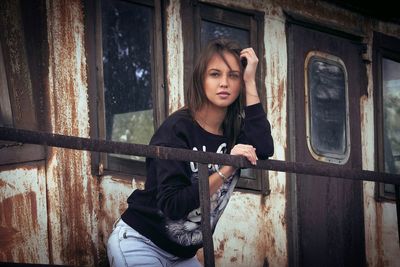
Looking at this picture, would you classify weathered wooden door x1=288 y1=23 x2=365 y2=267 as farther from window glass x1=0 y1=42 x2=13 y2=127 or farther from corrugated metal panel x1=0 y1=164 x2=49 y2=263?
window glass x1=0 y1=42 x2=13 y2=127

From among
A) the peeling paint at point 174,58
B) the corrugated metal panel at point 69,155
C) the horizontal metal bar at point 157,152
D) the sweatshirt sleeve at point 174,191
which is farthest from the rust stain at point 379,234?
the sweatshirt sleeve at point 174,191

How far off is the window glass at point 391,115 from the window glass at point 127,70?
3.17 m

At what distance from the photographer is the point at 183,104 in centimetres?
564

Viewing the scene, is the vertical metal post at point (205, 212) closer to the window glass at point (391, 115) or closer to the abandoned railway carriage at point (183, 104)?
A: the abandoned railway carriage at point (183, 104)

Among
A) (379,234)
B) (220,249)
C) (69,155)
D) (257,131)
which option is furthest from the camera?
(379,234)

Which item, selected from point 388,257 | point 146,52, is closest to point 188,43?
point 146,52

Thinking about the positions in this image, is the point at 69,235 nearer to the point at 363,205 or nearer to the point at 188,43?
the point at 188,43

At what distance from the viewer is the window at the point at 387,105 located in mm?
7512

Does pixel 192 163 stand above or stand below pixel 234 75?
below

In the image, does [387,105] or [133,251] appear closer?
[133,251]

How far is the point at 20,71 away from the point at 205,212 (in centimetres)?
190

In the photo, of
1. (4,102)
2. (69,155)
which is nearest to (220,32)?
(69,155)

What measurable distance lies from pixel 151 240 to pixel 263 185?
286 centimetres

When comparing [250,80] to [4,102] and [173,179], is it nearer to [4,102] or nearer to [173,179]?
[173,179]
